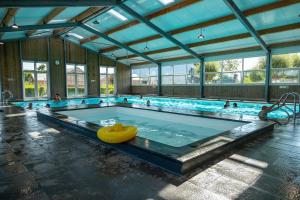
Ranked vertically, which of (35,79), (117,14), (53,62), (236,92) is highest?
(117,14)

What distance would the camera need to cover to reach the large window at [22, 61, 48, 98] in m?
11.3

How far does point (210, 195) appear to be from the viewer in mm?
1424

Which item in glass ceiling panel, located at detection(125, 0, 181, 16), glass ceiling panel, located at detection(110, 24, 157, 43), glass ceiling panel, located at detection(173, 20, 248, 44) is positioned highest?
glass ceiling panel, located at detection(125, 0, 181, 16)

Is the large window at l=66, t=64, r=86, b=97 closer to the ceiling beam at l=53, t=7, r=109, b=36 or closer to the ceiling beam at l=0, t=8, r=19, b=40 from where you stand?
the ceiling beam at l=53, t=7, r=109, b=36

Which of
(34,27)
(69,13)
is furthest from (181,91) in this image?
(34,27)

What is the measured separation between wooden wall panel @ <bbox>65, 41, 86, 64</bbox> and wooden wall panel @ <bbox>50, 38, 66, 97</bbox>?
0.38 m

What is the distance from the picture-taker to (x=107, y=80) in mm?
15016

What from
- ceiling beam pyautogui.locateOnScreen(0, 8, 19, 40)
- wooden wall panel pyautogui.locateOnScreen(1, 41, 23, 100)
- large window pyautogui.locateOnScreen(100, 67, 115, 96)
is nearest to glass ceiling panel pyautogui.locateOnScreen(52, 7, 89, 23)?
ceiling beam pyautogui.locateOnScreen(0, 8, 19, 40)

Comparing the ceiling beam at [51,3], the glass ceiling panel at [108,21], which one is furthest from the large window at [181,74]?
the ceiling beam at [51,3]

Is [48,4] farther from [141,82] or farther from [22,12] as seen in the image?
[141,82]

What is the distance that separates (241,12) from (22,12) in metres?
7.10

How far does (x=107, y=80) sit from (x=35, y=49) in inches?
205

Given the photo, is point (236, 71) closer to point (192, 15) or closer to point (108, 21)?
point (192, 15)

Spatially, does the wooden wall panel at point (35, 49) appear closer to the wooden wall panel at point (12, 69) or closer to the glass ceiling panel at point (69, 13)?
the wooden wall panel at point (12, 69)
